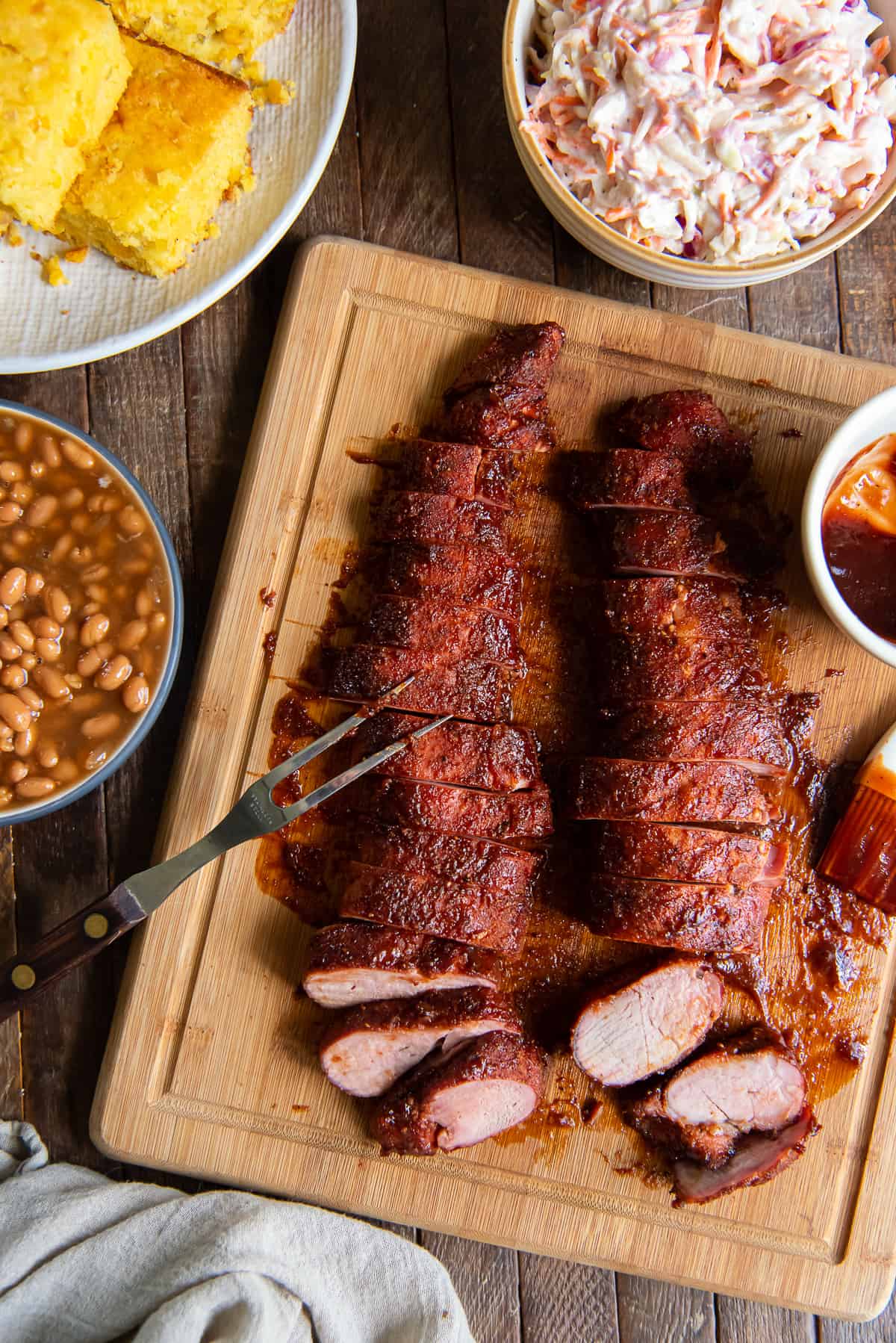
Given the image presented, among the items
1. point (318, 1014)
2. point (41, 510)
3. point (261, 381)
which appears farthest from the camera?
point (261, 381)

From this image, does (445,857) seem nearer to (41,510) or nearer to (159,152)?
(41,510)

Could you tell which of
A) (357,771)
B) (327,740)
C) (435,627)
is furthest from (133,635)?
(435,627)

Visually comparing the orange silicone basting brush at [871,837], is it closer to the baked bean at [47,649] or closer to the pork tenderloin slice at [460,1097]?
the pork tenderloin slice at [460,1097]

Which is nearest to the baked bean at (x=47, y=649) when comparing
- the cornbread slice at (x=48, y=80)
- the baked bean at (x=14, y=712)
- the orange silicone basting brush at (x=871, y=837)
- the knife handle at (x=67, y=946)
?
the baked bean at (x=14, y=712)

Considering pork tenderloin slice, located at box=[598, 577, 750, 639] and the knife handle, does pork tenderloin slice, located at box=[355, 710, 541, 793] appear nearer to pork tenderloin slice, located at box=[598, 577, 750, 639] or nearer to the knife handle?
pork tenderloin slice, located at box=[598, 577, 750, 639]

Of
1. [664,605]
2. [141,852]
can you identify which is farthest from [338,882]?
[664,605]
